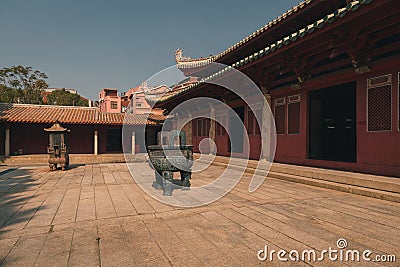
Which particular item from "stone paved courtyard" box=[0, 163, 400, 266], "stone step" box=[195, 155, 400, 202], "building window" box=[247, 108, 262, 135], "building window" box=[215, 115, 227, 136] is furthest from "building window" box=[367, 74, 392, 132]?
"building window" box=[215, 115, 227, 136]

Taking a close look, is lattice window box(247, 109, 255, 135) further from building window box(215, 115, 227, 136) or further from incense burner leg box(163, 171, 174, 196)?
incense burner leg box(163, 171, 174, 196)

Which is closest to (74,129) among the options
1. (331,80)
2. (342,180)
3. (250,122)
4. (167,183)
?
(250,122)

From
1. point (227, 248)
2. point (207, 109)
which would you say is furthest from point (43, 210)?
point (207, 109)

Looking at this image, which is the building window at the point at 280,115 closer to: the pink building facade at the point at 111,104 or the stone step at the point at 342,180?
the stone step at the point at 342,180

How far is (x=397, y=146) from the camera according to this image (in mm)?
5180

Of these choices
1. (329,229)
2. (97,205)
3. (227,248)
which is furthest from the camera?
(97,205)

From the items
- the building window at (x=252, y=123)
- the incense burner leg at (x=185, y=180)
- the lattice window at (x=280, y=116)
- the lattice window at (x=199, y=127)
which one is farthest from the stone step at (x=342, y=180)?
the lattice window at (x=199, y=127)

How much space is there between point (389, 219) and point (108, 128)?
18.0 meters

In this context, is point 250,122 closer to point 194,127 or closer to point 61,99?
point 194,127

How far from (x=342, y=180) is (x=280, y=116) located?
3.45 m

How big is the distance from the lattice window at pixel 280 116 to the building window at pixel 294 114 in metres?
0.24

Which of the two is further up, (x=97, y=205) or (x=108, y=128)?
(x=108, y=128)

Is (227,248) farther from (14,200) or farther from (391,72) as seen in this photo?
(391,72)

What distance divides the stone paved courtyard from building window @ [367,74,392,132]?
189 cm
